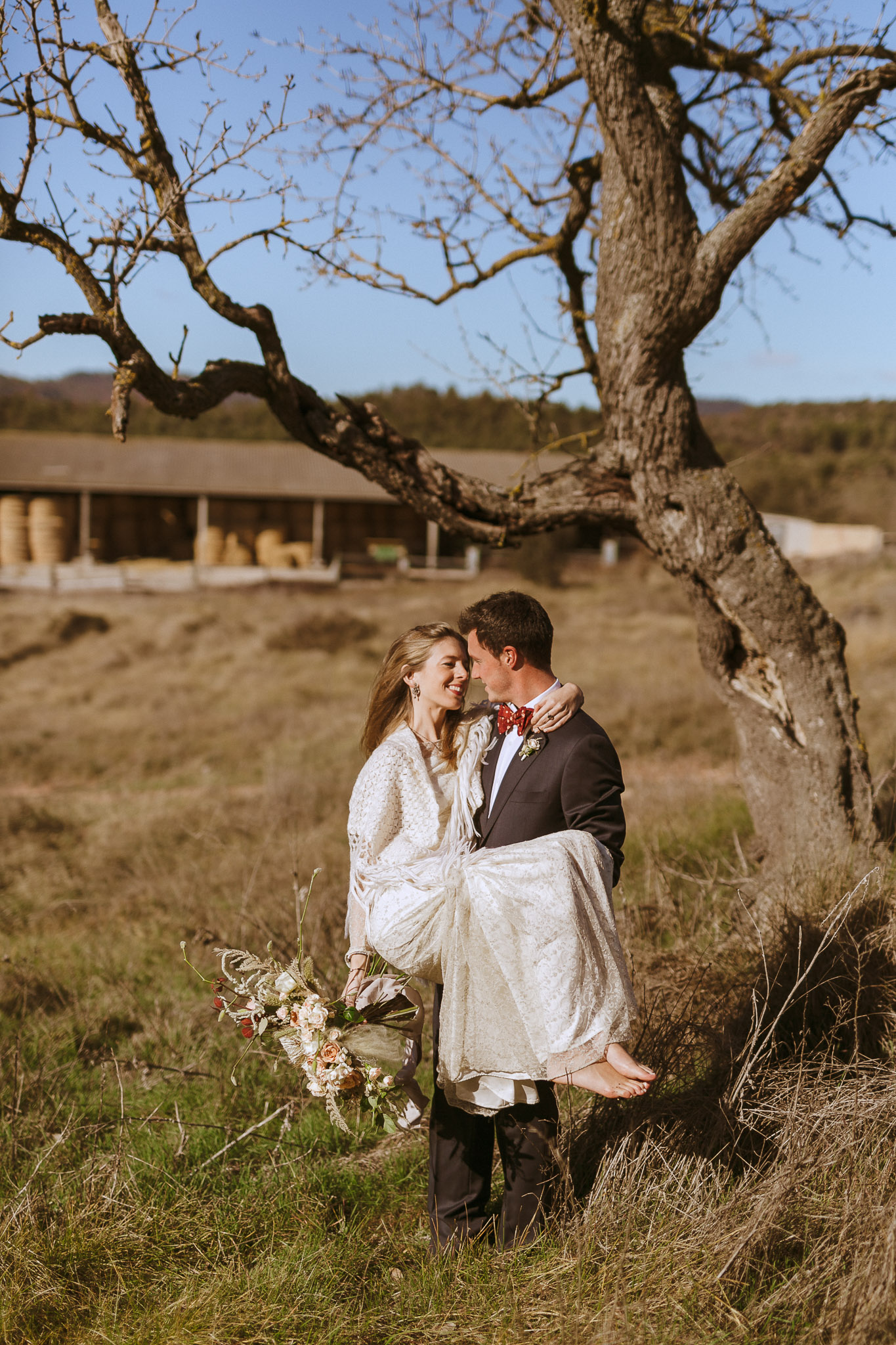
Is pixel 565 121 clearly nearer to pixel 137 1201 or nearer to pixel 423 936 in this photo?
pixel 423 936

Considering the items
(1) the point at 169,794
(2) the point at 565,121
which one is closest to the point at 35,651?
(1) the point at 169,794

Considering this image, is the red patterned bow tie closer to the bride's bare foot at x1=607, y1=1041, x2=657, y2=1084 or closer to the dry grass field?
the bride's bare foot at x1=607, y1=1041, x2=657, y2=1084

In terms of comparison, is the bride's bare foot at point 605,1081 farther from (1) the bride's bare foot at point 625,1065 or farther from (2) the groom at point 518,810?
(2) the groom at point 518,810

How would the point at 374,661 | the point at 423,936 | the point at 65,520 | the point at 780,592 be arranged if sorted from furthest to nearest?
the point at 65,520
the point at 374,661
the point at 780,592
the point at 423,936

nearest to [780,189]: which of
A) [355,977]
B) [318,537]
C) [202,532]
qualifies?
[355,977]

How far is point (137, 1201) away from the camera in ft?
10.2

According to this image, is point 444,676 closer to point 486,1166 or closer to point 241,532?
point 486,1166

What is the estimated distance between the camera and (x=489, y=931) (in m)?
2.53

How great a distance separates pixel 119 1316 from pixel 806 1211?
2.00 m

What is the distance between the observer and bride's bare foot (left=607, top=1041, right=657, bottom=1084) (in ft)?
7.71

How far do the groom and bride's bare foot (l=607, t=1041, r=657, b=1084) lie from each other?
35 cm

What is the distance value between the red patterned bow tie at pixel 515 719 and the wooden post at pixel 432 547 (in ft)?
88.4

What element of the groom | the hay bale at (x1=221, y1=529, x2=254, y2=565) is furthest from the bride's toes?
the hay bale at (x1=221, y1=529, x2=254, y2=565)

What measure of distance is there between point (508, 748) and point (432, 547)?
28.6 metres
